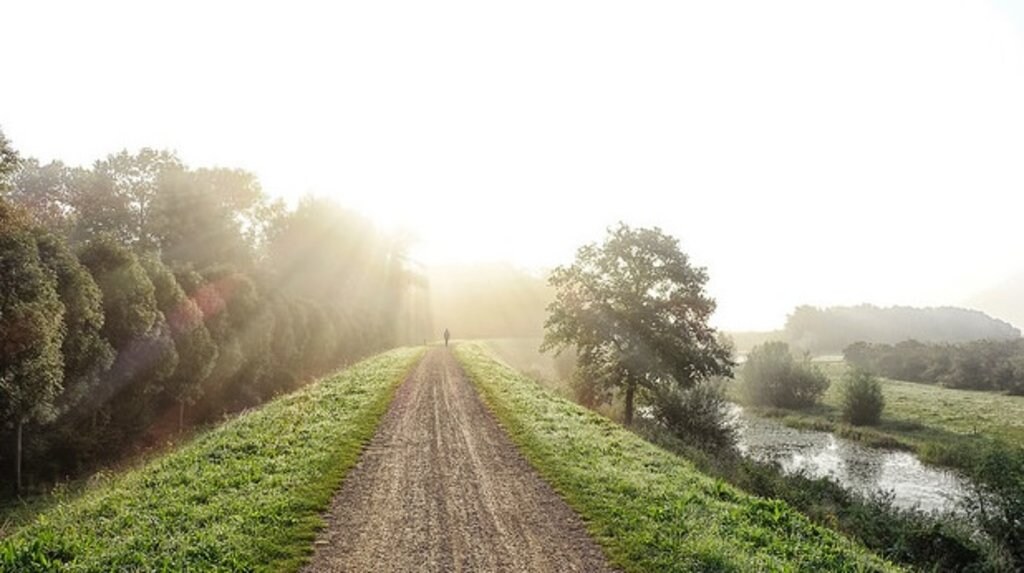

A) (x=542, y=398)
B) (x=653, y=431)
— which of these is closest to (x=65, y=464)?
(x=542, y=398)

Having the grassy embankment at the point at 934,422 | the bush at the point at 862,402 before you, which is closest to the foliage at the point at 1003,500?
the grassy embankment at the point at 934,422

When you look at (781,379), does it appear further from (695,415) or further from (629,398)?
(629,398)

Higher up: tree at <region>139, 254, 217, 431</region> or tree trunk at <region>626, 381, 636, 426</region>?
tree at <region>139, 254, 217, 431</region>

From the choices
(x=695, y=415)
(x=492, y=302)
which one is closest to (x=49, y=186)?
(x=695, y=415)

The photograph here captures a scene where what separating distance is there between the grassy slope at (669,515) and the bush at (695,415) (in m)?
19.1

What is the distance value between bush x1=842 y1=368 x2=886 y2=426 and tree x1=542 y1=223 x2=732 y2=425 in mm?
30546

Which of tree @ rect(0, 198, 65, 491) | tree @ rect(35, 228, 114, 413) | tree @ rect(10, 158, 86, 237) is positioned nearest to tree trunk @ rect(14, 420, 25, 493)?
tree @ rect(0, 198, 65, 491)

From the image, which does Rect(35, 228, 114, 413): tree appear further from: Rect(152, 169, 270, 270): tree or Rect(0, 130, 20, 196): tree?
Rect(152, 169, 270, 270): tree

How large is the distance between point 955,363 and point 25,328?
118 m

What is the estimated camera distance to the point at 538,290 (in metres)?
166

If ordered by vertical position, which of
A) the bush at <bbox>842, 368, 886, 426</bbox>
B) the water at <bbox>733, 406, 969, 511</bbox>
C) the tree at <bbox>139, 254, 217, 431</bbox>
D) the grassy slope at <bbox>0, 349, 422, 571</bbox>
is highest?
the tree at <bbox>139, 254, 217, 431</bbox>

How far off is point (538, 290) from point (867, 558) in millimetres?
152106

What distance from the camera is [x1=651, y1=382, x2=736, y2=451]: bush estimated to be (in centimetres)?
4159

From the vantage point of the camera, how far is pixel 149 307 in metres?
31.4
